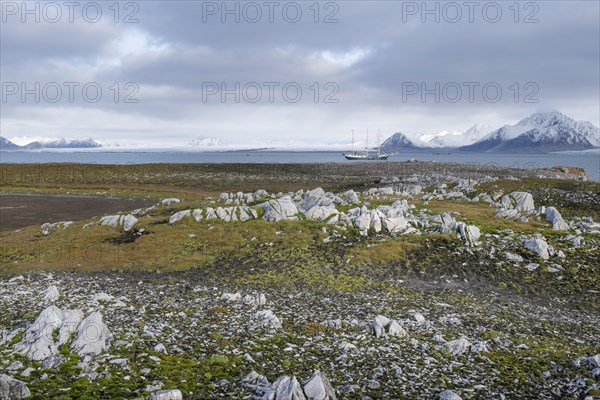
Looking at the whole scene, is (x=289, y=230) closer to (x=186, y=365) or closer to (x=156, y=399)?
(x=186, y=365)

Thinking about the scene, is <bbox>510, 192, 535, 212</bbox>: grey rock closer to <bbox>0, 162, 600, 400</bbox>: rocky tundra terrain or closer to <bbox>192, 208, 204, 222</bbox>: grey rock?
<bbox>0, 162, 600, 400</bbox>: rocky tundra terrain

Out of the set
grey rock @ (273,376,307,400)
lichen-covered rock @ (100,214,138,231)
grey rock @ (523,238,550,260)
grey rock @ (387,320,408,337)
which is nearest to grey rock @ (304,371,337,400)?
grey rock @ (273,376,307,400)

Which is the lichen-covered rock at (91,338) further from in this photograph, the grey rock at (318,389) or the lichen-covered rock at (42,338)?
the grey rock at (318,389)

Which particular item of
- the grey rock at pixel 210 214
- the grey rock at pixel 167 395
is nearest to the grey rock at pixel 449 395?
the grey rock at pixel 167 395

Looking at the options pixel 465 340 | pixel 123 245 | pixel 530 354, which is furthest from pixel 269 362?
pixel 123 245

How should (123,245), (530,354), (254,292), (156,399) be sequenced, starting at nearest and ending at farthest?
(156,399) < (530,354) < (254,292) < (123,245)

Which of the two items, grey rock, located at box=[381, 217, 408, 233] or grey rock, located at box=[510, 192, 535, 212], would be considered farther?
grey rock, located at box=[510, 192, 535, 212]

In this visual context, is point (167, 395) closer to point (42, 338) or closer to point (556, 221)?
point (42, 338)

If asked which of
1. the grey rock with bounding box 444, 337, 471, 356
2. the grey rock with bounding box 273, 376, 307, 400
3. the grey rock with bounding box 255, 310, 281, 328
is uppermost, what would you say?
the grey rock with bounding box 273, 376, 307, 400

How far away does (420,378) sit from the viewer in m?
12.6

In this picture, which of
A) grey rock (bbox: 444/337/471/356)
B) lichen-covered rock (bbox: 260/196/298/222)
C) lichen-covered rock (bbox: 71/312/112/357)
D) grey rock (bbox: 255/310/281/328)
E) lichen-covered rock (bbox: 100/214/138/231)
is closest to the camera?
lichen-covered rock (bbox: 71/312/112/357)

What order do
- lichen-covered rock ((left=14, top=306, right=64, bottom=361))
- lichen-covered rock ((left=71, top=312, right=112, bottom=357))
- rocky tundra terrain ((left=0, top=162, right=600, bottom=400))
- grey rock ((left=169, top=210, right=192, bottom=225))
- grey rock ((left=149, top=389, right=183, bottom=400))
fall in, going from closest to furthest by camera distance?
grey rock ((left=149, top=389, right=183, bottom=400)), rocky tundra terrain ((left=0, top=162, right=600, bottom=400)), lichen-covered rock ((left=14, top=306, right=64, bottom=361)), lichen-covered rock ((left=71, top=312, right=112, bottom=357)), grey rock ((left=169, top=210, right=192, bottom=225))

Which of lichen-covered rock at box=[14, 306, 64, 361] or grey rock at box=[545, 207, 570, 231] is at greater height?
grey rock at box=[545, 207, 570, 231]

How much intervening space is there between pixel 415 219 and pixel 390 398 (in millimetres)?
25846
